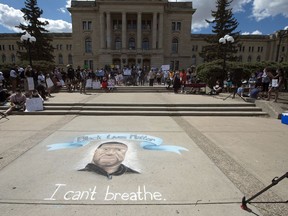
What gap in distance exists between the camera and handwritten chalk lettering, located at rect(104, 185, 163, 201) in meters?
3.18

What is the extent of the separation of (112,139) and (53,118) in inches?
176

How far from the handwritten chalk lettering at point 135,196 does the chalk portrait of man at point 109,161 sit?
1.79 ft

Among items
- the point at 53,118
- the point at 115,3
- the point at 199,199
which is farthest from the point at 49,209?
the point at 115,3

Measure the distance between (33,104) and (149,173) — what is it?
8.22m

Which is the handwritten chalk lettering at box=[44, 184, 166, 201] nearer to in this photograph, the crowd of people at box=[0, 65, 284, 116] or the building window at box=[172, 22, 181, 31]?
the crowd of people at box=[0, 65, 284, 116]

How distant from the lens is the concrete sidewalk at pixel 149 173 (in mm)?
3006

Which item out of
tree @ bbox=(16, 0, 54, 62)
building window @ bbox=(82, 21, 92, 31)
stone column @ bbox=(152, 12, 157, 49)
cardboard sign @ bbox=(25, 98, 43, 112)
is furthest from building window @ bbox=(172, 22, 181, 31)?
cardboard sign @ bbox=(25, 98, 43, 112)

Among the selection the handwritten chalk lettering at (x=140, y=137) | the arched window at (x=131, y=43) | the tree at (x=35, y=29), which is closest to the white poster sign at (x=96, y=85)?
the handwritten chalk lettering at (x=140, y=137)

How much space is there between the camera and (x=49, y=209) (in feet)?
9.54

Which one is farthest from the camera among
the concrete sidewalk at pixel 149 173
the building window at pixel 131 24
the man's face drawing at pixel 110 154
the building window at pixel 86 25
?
the building window at pixel 131 24

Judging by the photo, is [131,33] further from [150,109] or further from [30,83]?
[150,109]

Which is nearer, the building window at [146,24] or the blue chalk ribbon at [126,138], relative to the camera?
the blue chalk ribbon at [126,138]

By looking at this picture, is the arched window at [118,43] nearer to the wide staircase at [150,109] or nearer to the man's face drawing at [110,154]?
the wide staircase at [150,109]

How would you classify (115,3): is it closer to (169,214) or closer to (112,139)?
(112,139)
